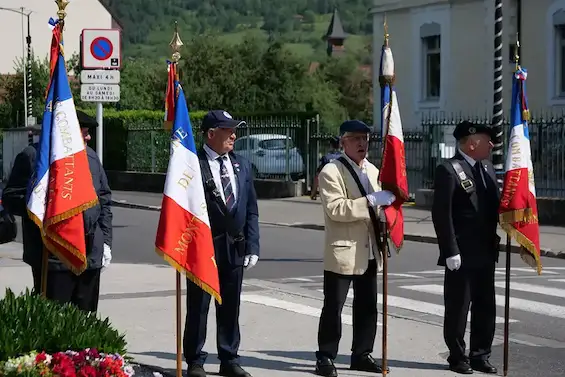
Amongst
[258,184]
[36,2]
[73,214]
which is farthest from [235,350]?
[36,2]

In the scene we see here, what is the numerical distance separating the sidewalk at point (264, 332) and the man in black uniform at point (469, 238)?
0.32 meters

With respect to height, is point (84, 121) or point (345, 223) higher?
point (84, 121)

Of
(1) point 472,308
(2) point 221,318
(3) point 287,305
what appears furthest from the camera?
(3) point 287,305

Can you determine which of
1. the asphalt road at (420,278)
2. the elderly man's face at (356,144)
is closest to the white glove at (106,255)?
the elderly man's face at (356,144)

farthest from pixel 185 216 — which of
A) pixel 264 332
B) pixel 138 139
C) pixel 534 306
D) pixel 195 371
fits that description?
pixel 138 139

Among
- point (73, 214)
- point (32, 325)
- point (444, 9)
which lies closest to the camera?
point (32, 325)

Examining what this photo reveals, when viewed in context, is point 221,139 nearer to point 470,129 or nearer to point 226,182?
point 226,182

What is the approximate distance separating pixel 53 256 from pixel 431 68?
94.9ft

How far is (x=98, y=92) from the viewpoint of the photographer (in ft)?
63.5

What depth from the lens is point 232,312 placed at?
7.74m

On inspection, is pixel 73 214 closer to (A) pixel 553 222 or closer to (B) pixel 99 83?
(B) pixel 99 83

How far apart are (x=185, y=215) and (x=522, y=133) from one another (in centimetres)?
287

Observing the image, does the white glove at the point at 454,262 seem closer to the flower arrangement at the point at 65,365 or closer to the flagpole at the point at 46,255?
the flagpole at the point at 46,255

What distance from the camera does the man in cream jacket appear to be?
7727 millimetres
